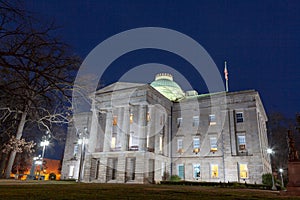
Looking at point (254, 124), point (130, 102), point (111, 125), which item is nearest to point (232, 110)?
point (254, 124)

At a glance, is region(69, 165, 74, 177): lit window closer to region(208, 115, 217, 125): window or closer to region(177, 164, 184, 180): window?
region(177, 164, 184, 180): window

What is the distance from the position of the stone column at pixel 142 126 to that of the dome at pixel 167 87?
13.6 metres

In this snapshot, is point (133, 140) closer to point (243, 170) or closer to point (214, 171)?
point (214, 171)

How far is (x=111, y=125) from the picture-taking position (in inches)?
1518

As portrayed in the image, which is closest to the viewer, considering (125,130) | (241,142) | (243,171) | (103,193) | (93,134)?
(103,193)

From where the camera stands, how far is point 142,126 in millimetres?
35531

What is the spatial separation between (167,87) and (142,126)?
19287 millimetres

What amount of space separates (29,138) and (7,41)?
28396mm

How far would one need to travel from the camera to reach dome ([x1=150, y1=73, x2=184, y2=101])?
50875mm

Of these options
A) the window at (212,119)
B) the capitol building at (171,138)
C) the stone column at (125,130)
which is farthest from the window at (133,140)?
the window at (212,119)

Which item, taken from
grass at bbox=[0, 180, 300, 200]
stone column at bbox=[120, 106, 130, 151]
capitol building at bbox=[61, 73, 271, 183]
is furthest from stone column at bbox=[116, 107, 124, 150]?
grass at bbox=[0, 180, 300, 200]

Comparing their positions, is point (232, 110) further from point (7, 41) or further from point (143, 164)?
point (7, 41)

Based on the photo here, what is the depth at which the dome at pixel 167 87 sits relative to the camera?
50.9 m


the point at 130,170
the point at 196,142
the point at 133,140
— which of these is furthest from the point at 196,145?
the point at 130,170
